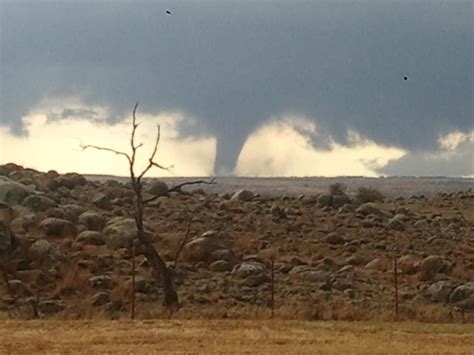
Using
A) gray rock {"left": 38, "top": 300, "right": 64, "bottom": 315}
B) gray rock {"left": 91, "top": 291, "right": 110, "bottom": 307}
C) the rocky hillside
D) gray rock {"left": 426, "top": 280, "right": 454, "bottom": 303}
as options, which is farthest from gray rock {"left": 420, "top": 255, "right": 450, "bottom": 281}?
gray rock {"left": 38, "top": 300, "right": 64, "bottom": 315}

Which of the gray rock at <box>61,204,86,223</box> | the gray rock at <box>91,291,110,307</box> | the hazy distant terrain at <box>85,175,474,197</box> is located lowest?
the gray rock at <box>91,291,110,307</box>

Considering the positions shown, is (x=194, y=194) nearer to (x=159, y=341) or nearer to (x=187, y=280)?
(x=187, y=280)

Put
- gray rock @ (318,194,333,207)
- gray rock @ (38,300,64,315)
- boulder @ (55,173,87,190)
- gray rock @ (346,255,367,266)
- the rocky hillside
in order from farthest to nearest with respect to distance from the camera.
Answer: gray rock @ (318,194,333,207) → boulder @ (55,173,87,190) → gray rock @ (346,255,367,266) → the rocky hillside → gray rock @ (38,300,64,315)

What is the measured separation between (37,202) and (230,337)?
91.5 ft

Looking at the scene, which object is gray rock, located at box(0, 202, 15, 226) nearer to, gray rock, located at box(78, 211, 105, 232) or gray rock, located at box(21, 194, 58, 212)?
gray rock, located at box(21, 194, 58, 212)

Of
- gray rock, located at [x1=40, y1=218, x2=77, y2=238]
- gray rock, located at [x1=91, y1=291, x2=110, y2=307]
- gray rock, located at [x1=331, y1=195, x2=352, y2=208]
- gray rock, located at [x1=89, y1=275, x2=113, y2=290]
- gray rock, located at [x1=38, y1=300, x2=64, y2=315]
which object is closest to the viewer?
gray rock, located at [x1=38, y1=300, x2=64, y2=315]

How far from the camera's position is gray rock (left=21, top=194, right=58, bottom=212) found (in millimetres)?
46844

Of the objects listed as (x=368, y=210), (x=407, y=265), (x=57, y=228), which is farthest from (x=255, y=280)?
(x=368, y=210)

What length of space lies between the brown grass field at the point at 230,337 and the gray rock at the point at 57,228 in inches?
722

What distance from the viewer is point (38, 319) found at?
25125mm

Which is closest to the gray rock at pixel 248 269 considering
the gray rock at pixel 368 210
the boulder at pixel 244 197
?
the gray rock at pixel 368 210

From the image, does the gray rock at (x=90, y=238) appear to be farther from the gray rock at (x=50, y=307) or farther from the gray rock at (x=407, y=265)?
the gray rock at (x=407, y=265)

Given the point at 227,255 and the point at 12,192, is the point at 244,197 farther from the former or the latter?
the point at 227,255

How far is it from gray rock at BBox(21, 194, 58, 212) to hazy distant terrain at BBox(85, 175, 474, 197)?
73.8 meters
